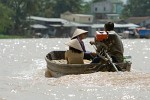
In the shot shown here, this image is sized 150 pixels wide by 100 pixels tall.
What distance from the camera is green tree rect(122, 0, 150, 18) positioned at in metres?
92.8

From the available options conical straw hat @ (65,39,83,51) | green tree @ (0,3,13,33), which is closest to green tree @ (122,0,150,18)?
green tree @ (0,3,13,33)

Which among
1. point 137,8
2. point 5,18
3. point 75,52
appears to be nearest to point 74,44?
point 75,52

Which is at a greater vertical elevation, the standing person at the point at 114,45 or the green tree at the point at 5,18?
the standing person at the point at 114,45

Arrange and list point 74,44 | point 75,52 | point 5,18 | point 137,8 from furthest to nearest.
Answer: point 137,8 → point 5,18 → point 75,52 → point 74,44

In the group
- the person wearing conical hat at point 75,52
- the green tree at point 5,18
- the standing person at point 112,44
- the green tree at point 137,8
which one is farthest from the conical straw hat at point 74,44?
the green tree at point 137,8

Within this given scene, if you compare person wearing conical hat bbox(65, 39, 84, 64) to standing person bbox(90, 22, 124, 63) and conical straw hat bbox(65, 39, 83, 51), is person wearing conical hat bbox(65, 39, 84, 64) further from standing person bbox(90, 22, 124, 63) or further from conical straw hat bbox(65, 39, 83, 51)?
standing person bbox(90, 22, 124, 63)

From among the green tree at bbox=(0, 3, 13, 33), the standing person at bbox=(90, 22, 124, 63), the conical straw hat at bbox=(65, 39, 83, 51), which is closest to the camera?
the standing person at bbox=(90, 22, 124, 63)

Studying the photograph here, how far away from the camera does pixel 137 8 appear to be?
9419 cm

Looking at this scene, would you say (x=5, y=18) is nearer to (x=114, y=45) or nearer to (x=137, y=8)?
(x=137, y=8)

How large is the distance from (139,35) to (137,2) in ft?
72.3

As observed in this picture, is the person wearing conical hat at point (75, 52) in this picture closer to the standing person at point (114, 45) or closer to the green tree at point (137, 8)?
the standing person at point (114, 45)

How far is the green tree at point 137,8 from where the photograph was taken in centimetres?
9281

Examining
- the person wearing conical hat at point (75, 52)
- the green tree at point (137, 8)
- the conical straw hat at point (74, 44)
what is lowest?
the green tree at point (137, 8)

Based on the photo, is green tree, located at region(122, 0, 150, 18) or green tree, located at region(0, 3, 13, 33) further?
→ green tree, located at region(122, 0, 150, 18)
